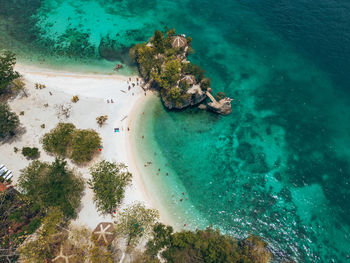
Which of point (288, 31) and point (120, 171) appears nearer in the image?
point (120, 171)

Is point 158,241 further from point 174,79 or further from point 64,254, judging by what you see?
point 174,79

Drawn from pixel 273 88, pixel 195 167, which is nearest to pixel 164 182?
pixel 195 167

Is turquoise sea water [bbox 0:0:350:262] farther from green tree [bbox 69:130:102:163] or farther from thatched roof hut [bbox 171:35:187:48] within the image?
green tree [bbox 69:130:102:163]

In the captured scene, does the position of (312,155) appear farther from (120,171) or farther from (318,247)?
(120,171)

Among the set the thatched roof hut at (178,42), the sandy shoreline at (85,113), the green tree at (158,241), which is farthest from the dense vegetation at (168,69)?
the green tree at (158,241)

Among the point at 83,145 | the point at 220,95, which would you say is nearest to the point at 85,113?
the point at 83,145
